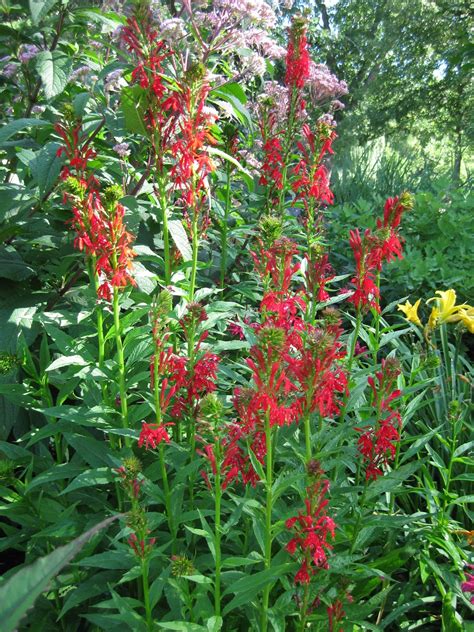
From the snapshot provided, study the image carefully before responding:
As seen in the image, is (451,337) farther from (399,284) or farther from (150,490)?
(150,490)

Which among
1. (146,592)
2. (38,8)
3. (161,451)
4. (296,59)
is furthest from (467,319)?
(38,8)

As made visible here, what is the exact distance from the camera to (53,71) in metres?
2.21

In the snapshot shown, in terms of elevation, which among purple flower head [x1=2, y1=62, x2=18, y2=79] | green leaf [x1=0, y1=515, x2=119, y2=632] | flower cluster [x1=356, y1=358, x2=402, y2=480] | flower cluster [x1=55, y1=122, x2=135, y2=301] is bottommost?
flower cluster [x1=356, y1=358, x2=402, y2=480]

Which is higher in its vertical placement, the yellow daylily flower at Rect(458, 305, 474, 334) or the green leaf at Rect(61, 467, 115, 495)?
the yellow daylily flower at Rect(458, 305, 474, 334)

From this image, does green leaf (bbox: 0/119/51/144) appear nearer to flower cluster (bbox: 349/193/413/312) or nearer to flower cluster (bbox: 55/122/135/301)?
flower cluster (bbox: 55/122/135/301)

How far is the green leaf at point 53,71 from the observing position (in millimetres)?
2151

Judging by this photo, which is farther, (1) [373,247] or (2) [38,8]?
(2) [38,8]

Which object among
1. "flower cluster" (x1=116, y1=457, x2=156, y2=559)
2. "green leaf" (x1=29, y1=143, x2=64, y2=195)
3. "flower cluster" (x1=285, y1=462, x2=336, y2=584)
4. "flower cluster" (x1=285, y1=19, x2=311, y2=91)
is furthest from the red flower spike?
"flower cluster" (x1=285, y1=19, x2=311, y2=91)

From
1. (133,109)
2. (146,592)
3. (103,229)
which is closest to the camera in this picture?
(146,592)

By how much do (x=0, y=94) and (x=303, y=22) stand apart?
1673 millimetres

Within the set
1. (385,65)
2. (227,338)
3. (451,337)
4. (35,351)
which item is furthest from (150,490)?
(385,65)

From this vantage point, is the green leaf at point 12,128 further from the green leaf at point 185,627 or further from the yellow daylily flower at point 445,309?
the yellow daylily flower at point 445,309

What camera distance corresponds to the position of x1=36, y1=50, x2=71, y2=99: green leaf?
2151 mm

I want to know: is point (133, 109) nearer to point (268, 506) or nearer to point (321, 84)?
point (268, 506)
